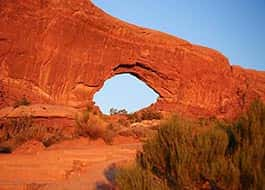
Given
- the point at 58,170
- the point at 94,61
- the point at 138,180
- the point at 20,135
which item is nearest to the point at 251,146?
the point at 138,180

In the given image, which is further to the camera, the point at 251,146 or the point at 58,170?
the point at 58,170

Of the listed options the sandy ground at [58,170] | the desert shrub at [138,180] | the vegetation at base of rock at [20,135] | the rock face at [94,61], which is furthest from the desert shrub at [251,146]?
the rock face at [94,61]

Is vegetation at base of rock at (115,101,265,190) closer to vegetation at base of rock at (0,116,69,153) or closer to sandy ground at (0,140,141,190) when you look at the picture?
sandy ground at (0,140,141,190)

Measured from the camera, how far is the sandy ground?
394 inches

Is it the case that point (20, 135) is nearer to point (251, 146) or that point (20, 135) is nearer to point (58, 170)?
point (58, 170)

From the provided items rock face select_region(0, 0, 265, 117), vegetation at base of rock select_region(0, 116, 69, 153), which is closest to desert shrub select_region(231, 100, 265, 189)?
vegetation at base of rock select_region(0, 116, 69, 153)

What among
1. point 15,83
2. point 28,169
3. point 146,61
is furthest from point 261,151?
point 146,61

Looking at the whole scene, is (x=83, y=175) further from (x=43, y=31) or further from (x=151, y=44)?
(x=151, y=44)

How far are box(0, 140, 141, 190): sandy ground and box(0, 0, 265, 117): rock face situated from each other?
69.1 ft

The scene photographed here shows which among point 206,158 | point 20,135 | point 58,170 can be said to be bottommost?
point 58,170

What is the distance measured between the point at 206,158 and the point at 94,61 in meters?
36.2

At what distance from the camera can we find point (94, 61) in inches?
1656

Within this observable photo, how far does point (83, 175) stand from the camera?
37.6 feet

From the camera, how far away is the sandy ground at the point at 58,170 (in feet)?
32.8
